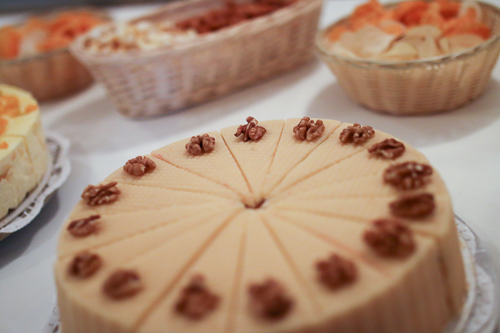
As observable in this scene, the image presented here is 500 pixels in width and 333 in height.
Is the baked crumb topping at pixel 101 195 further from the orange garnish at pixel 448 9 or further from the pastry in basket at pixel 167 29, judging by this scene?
the orange garnish at pixel 448 9

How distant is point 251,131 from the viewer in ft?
4.48

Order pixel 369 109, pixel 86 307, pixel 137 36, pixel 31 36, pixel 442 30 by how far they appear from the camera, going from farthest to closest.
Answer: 1. pixel 31 36
2. pixel 137 36
3. pixel 369 109
4. pixel 442 30
5. pixel 86 307

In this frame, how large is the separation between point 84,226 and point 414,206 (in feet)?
2.65

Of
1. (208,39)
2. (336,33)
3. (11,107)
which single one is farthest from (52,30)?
(336,33)

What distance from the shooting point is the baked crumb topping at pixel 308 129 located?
131cm

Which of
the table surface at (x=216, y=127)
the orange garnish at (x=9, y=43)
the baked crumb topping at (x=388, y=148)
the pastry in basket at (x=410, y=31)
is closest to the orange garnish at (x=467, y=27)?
the pastry in basket at (x=410, y=31)

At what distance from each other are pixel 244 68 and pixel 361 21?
632 millimetres

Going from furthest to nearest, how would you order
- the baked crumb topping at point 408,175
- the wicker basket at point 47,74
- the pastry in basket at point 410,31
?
1. the wicker basket at point 47,74
2. the pastry in basket at point 410,31
3. the baked crumb topping at point 408,175

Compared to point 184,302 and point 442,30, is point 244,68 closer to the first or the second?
point 442,30

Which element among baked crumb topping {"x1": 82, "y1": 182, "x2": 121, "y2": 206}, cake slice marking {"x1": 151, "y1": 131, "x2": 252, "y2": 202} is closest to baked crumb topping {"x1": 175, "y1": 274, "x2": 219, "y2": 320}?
cake slice marking {"x1": 151, "y1": 131, "x2": 252, "y2": 202}

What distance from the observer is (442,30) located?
Result: 1805mm

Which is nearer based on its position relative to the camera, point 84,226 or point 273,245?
point 273,245

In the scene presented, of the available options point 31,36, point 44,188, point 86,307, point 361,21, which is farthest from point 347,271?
point 31,36

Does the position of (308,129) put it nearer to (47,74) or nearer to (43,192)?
(43,192)
